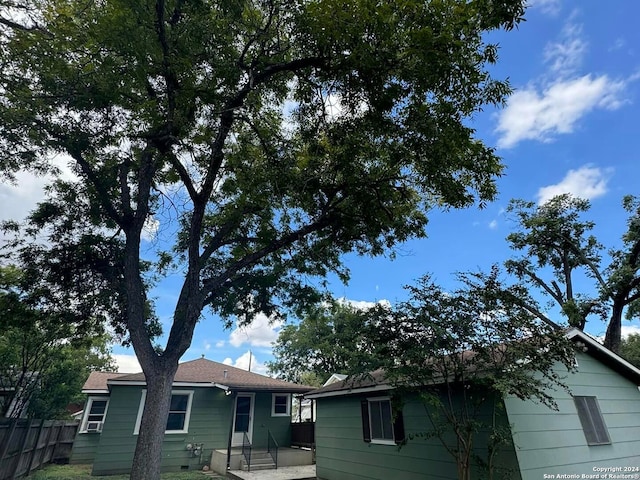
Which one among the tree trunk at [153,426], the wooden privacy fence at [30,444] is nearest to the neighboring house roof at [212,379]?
the wooden privacy fence at [30,444]

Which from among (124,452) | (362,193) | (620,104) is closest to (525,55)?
(362,193)

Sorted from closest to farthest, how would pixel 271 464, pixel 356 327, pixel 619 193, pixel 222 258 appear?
pixel 356 327 → pixel 222 258 → pixel 271 464 → pixel 619 193

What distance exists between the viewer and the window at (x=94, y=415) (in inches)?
546

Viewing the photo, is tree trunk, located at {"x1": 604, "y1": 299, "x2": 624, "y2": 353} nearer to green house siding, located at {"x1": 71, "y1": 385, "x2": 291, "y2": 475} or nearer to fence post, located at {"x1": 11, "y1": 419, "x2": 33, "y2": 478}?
green house siding, located at {"x1": 71, "y1": 385, "x2": 291, "y2": 475}

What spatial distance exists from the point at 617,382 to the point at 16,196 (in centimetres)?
1586

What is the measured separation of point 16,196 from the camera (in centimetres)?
838

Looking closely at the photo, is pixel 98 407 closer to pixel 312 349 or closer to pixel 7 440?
pixel 7 440

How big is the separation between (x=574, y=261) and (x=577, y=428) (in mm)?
13644

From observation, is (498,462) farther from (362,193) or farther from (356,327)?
Answer: (362,193)

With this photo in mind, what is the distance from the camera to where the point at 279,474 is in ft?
36.8

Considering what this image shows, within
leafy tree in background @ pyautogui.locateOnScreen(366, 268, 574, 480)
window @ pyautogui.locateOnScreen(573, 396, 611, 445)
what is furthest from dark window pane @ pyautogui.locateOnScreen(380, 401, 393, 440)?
window @ pyautogui.locateOnScreen(573, 396, 611, 445)

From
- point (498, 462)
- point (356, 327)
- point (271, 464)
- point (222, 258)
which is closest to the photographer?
point (498, 462)

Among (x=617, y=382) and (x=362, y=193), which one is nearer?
(x=362, y=193)

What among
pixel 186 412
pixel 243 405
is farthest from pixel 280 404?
pixel 186 412
